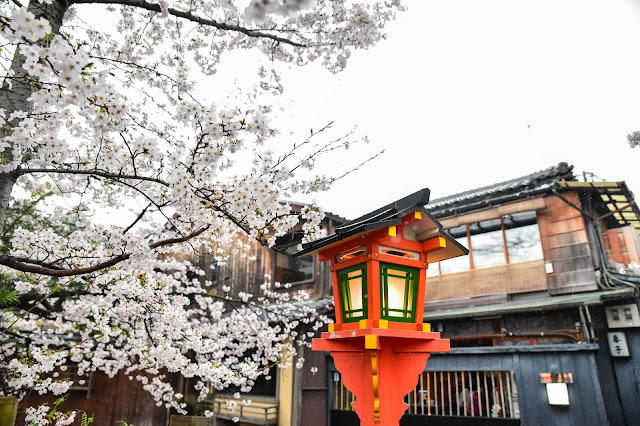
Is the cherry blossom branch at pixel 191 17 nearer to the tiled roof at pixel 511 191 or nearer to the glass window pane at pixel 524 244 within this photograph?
the tiled roof at pixel 511 191

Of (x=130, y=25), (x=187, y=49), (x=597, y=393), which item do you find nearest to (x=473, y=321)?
(x=597, y=393)

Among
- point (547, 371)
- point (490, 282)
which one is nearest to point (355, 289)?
point (547, 371)

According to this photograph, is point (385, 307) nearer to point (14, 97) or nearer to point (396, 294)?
point (396, 294)

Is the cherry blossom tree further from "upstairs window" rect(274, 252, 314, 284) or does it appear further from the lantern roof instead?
"upstairs window" rect(274, 252, 314, 284)

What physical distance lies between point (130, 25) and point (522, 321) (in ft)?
37.9

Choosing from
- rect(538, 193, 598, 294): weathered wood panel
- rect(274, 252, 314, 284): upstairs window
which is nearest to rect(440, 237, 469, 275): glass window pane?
rect(538, 193, 598, 294): weathered wood panel

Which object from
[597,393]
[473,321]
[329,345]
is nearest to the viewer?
[329,345]

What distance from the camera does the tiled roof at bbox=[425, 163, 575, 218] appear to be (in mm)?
11477

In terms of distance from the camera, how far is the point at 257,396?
45.3 ft

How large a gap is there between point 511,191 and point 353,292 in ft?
32.2

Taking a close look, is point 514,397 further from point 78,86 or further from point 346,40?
point 78,86

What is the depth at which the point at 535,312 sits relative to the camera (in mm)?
10719

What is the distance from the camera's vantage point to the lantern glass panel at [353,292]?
4.31 m

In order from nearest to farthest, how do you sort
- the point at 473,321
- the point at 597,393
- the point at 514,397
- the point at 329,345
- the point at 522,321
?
the point at 329,345 → the point at 597,393 → the point at 514,397 → the point at 522,321 → the point at 473,321
